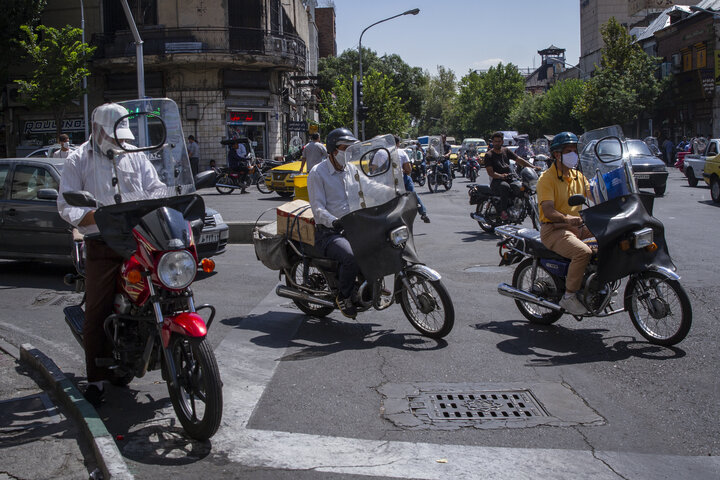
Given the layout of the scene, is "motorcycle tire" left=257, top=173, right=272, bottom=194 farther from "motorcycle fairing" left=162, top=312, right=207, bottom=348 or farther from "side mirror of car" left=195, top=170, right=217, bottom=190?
"motorcycle fairing" left=162, top=312, right=207, bottom=348

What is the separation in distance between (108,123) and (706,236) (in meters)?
10.7

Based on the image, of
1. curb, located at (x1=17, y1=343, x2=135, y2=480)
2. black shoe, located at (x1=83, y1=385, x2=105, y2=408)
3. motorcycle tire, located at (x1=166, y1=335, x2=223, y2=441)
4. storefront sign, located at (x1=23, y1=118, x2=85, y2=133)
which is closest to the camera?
curb, located at (x1=17, y1=343, x2=135, y2=480)

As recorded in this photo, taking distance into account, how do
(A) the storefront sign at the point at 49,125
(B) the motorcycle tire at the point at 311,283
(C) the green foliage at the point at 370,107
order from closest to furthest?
(B) the motorcycle tire at the point at 311,283, (A) the storefront sign at the point at 49,125, (C) the green foliage at the point at 370,107

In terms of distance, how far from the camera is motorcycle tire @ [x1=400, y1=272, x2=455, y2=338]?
605cm

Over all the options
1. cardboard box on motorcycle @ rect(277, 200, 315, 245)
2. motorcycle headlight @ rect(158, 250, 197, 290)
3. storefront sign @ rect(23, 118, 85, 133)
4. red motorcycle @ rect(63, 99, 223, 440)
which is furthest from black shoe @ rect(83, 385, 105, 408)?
storefront sign @ rect(23, 118, 85, 133)

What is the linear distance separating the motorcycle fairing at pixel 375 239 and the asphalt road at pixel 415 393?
26.7 inches

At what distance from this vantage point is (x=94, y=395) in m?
4.74

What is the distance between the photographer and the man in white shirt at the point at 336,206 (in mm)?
6348

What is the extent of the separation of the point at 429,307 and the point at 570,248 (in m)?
1.29

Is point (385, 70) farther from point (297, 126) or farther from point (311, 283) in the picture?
point (311, 283)

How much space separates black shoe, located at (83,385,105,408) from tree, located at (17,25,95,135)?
29004 millimetres

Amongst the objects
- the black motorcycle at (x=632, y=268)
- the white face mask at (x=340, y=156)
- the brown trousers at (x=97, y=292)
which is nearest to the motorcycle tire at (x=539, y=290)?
the black motorcycle at (x=632, y=268)

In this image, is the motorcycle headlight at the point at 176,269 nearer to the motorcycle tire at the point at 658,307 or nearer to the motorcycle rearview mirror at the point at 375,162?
the motorcycle rearview mirror at the point at 375,162

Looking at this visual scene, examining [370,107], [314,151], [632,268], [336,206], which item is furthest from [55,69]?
[632,268]
